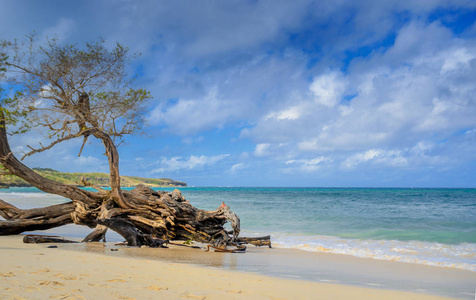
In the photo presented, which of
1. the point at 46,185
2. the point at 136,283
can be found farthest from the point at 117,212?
the point at 136,283

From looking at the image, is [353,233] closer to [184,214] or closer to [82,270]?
[184,214]

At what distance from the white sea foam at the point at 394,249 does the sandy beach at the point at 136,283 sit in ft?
14.4

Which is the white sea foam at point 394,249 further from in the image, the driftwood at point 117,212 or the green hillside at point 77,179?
the green hillside at point 77,179

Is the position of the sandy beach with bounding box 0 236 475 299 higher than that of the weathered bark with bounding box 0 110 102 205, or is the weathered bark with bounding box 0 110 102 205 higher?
the weathered bark with bounding box 0 110 102 205

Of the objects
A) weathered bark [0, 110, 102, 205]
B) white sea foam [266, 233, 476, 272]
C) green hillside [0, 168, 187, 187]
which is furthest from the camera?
green hillside [0, 168, 187, 187]

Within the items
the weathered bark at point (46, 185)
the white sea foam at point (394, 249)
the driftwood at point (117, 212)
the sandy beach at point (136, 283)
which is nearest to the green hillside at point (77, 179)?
the weathered bark at point (46, 185)

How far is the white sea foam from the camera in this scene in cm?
938

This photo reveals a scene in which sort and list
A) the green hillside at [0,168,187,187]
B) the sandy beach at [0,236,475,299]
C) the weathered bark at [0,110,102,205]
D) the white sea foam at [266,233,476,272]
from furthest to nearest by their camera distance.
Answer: the green hillside at [0,168,187,187], the weathered bark at [0,110,102,205], the white sea foam at [266,233,476,272], the sandy beach at [0,236,475,299]

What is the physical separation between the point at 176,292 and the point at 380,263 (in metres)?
6.55

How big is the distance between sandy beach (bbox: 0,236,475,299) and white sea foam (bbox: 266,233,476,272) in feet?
14.4

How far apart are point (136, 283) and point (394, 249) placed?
31.6 ft

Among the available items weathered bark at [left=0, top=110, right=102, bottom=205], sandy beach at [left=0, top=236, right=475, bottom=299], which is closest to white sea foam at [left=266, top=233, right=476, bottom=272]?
sandy beach at [left=0, top=236, right=475, bottom=299]

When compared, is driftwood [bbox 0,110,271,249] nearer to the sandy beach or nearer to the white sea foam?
the white sea foam

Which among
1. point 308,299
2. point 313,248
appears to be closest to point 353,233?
point 313,248
